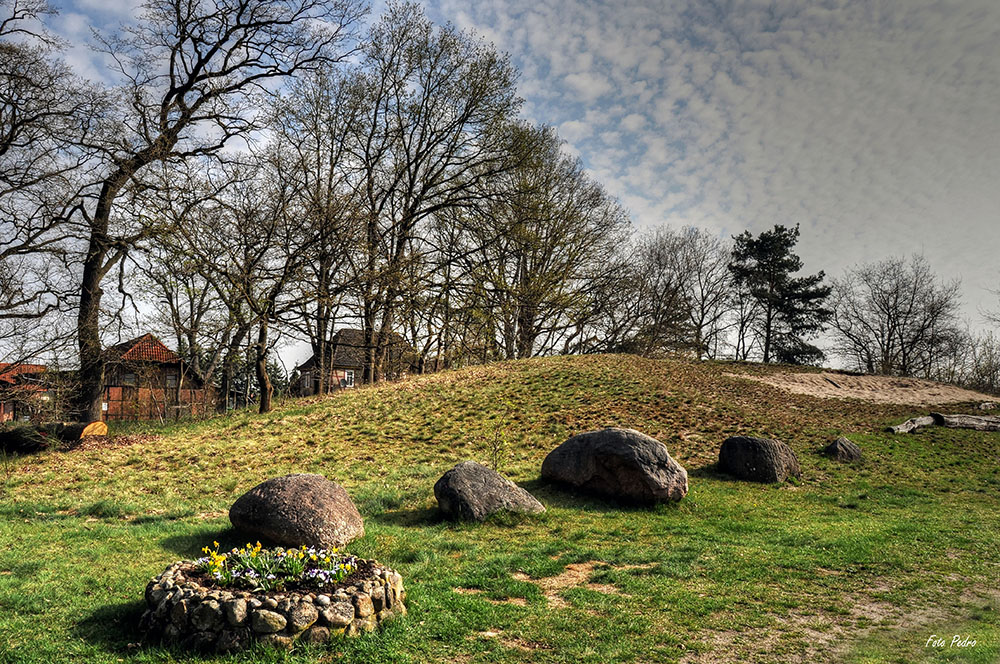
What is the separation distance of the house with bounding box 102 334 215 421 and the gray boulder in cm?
2048

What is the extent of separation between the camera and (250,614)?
16.4 feet

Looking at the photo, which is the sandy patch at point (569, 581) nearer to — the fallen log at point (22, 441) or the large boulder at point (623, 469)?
the large boulder at point (623, 469)

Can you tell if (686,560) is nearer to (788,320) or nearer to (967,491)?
(967,491)

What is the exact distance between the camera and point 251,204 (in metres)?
20.2

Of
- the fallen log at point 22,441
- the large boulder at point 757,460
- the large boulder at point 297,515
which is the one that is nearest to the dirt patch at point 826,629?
the large boulder at point 297,515

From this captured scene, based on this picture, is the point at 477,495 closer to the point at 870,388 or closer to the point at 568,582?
the point at 568,582

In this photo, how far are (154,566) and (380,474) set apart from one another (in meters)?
6.42

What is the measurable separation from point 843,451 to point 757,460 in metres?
3.70

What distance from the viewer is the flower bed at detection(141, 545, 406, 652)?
4.95 meters

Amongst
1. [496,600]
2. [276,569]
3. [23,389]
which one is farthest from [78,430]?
[496,600]

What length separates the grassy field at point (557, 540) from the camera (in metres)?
5.31

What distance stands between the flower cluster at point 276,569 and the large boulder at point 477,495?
146 inches

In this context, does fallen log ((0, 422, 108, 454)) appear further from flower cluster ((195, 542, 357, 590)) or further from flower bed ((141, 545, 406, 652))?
flower cluster ((195, 542, 357, 590))

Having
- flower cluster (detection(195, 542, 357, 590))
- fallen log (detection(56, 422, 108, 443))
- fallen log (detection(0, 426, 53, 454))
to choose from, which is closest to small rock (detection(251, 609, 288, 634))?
flower cluster (detection(195, 542, 357, 590))
